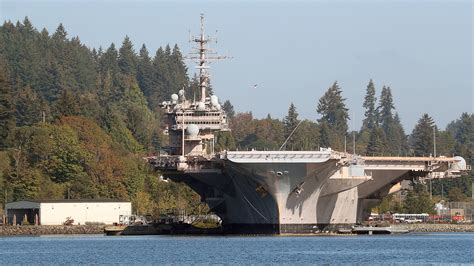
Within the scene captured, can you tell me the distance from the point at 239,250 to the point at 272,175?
11.3m

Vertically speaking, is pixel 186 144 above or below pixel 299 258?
above

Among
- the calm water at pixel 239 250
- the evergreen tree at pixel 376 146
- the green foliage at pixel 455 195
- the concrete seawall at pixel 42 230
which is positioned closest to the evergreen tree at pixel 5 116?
the concrete seawall at pixel 42 230

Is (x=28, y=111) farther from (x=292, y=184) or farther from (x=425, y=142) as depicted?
(x=292, y=184)

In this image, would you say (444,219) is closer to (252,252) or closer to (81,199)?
(81,199)

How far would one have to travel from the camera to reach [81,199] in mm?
109625

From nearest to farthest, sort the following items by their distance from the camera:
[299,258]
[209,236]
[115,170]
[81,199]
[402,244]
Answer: [299,258]
[402,244]
[209,236]
[81,199]
[115,170]

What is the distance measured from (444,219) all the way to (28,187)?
139 feet

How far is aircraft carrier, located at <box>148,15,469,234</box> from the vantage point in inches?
3105

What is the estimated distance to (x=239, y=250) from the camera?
6906cm

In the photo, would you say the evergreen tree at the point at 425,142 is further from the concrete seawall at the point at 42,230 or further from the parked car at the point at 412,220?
the concrete seawall at the point at 42,230

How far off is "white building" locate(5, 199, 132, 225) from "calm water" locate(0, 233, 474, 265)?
14.1m

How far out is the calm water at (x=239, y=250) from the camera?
203ft

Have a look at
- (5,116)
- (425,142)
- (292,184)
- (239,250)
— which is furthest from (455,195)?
(239,250)

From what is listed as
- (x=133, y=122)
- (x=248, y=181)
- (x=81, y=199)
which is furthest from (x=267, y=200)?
(x=133, y=122)
